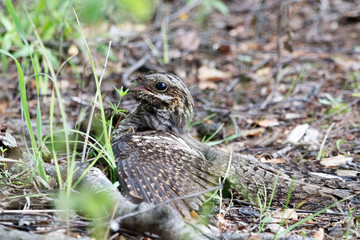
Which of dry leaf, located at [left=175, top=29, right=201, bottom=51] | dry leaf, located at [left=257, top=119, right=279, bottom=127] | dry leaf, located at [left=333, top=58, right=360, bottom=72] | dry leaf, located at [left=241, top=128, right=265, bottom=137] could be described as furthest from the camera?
dry leaf, located at [left=175, top=29, right=201, bottom=51]

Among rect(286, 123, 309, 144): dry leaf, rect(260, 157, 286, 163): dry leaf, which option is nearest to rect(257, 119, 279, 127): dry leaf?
rect(286, 123, 309, 144): dry leaf

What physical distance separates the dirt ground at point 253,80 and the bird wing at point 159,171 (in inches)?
10.5

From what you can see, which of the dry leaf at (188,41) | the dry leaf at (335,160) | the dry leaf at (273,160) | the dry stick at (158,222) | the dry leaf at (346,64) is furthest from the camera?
the dry leaf at (188,41)

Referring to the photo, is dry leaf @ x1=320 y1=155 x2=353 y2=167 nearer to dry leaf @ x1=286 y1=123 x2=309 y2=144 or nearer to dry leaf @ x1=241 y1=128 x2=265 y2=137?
dry leaf @ x1=286 y1=123 x2=309 y2=144

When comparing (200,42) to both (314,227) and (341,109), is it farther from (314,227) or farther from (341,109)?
(314,227)

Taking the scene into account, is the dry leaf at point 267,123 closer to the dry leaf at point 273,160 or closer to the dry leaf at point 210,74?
the dry leaf at point 273,160

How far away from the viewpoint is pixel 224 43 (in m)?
7.38

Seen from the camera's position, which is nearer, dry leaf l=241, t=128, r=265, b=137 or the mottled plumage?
the mottled plumage

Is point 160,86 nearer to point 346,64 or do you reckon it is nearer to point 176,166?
point 176,166

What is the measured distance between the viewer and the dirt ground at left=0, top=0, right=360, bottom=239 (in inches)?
150

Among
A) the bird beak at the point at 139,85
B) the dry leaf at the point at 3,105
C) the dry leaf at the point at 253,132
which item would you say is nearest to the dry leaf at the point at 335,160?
the dry leaf at the point at 253,132

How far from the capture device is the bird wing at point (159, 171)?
2607mm

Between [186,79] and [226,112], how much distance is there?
1.34 metres

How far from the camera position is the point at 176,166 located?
2.89 meters
